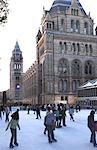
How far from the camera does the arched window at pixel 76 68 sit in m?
84.0

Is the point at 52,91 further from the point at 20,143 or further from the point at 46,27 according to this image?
the point at 20,143

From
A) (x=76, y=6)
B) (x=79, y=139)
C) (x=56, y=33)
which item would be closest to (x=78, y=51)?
(x=56, y=33)

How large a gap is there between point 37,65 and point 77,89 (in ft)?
49.5

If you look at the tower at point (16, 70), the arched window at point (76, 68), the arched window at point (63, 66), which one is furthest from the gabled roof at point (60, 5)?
the tower at point (16, 70)

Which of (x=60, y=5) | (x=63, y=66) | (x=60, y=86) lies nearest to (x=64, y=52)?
(x=63, y=66)

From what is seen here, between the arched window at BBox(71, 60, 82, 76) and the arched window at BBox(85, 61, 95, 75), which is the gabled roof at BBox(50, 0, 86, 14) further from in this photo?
the arched window at BBox(85, 61, 95, 75)

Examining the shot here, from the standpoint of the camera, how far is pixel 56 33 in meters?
82.8

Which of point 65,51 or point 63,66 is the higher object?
point 65,51

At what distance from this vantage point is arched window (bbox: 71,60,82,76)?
8400 centimetres

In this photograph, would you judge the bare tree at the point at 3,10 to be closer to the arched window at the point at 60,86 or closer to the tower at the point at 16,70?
the arched window at the point at 60,86

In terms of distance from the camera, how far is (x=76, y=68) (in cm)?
8444

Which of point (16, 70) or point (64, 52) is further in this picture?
point (16, 70)

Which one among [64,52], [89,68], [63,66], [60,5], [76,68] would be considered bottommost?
[76,68]

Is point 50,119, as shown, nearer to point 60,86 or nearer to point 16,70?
point 60,86
